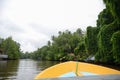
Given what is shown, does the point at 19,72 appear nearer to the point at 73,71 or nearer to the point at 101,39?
the point at 73,71

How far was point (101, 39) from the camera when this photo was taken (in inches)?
1072

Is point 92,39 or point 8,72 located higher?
point 92,39

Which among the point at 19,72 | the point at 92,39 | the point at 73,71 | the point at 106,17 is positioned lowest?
the point at 19,72

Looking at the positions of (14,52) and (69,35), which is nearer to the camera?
(69,35)

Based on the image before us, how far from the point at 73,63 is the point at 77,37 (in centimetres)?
6291

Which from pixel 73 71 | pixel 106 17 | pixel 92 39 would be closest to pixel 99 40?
pixel 106 17

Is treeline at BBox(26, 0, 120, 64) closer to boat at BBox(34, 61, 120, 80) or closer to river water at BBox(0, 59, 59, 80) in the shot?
river water at BBox(0, 59, 59, 80)

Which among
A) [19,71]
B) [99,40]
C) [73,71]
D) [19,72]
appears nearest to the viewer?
[73,71]

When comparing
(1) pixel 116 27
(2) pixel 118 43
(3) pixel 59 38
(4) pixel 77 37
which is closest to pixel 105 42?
(1) pixel 116 27

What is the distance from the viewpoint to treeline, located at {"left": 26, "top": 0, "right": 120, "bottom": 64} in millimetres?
20750

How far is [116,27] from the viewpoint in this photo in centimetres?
2517

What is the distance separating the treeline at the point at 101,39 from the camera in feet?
68.1

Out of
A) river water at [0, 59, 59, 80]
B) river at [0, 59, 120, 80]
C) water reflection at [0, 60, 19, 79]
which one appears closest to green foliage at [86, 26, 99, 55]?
A: river at [0, 59, 120, 80]

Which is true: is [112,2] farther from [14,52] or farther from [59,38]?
[14,52]
